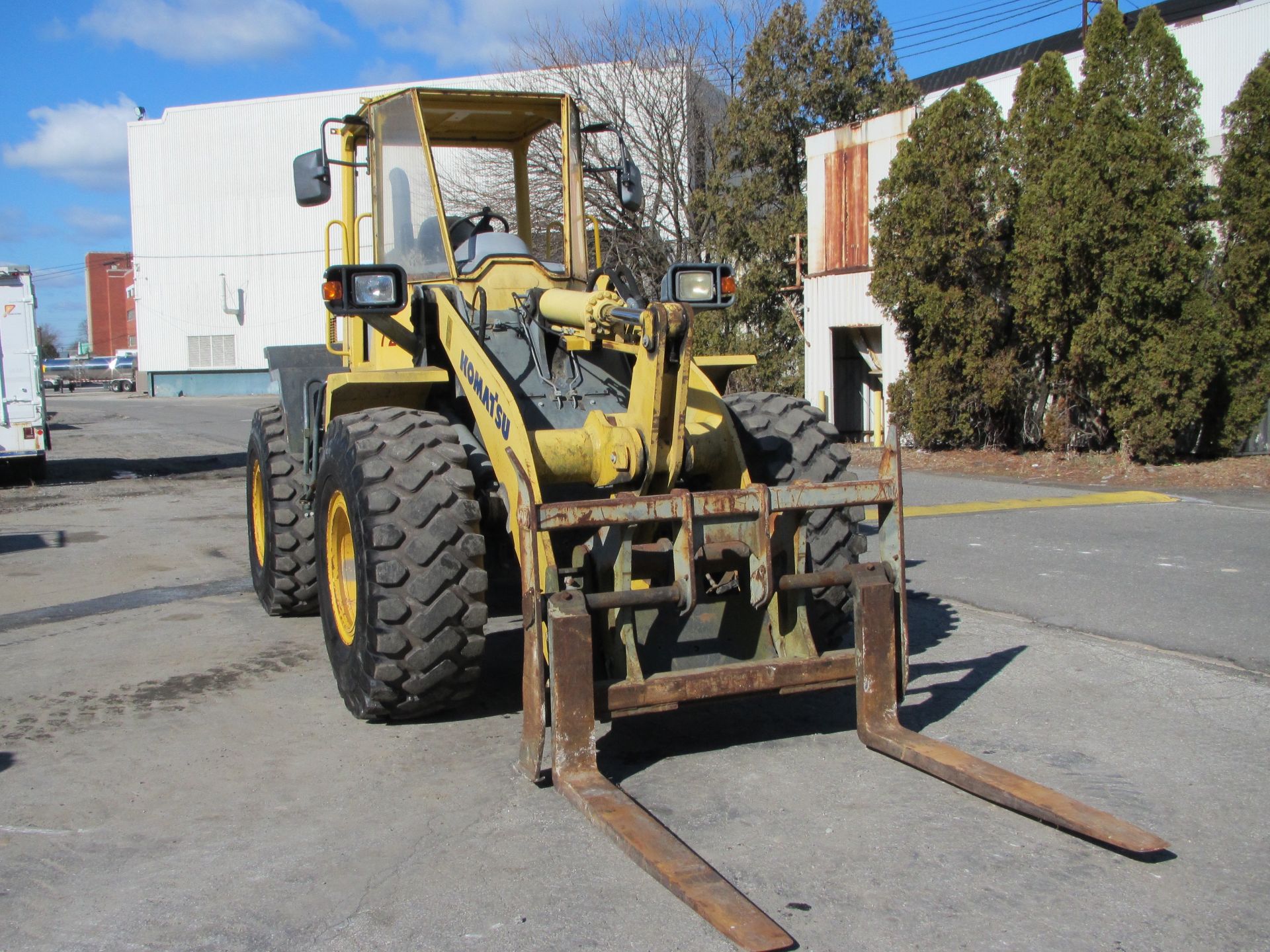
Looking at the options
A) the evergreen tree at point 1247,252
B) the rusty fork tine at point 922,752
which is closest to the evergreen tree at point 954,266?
the evergreen tree at point 1247,252

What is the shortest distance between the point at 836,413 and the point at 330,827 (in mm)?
18901

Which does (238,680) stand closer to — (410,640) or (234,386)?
(410,640)

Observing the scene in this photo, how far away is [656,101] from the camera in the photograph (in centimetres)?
2878

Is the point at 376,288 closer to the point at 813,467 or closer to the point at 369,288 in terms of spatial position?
the point at 369,288

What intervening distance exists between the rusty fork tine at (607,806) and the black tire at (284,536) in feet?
11.3

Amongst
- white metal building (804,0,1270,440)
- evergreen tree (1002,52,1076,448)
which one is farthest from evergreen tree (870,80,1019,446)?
white metal building (804,0,1270,440)

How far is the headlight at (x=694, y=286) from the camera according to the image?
563 cm

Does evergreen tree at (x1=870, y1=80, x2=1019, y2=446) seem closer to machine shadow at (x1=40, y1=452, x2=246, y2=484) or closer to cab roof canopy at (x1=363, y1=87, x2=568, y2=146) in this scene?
machine shadow at (x1=40, y1=452, x2=246, y2=484)

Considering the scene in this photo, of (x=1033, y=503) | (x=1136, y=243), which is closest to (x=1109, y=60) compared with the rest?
(x=1136, y=243)

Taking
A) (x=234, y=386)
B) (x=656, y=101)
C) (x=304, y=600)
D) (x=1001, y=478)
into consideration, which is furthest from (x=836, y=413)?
(x=234, y=386)

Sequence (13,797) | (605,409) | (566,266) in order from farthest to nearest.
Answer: (566,266), (605,409), (13,797)

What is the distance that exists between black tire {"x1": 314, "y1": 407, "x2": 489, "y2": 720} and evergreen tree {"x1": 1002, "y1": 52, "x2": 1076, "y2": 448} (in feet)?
42.6

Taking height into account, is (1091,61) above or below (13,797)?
above

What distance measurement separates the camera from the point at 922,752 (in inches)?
183
